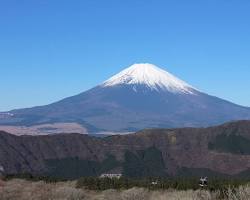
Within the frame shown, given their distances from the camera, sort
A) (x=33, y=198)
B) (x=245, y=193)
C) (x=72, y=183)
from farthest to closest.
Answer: (x=72, y=183)
(x=33, y=198)
(x=245, y=193)

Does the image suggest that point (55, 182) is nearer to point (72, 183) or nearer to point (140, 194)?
point (72, 183)

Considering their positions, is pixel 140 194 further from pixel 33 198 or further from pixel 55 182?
pixel 55 182

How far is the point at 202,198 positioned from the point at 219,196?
7382 millimetres

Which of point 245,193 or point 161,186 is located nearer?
point 245,193

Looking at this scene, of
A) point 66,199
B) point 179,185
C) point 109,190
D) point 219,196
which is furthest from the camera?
point 179,185

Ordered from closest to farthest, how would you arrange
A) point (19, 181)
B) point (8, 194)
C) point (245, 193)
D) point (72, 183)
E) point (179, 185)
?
point (245, 193) < point (8, 194) < point (179, 185) < point (72, 183) < point (19, 181)

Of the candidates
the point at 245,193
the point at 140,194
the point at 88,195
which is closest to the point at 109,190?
the point at 88,195

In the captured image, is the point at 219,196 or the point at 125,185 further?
the point at 125,185

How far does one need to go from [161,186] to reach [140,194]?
66.9 feet

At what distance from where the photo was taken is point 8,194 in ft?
294

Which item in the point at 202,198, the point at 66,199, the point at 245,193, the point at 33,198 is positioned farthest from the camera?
the point at 33,198

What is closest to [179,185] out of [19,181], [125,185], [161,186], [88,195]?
[161,186]

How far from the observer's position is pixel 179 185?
337ft

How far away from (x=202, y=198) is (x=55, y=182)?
6090 cm
